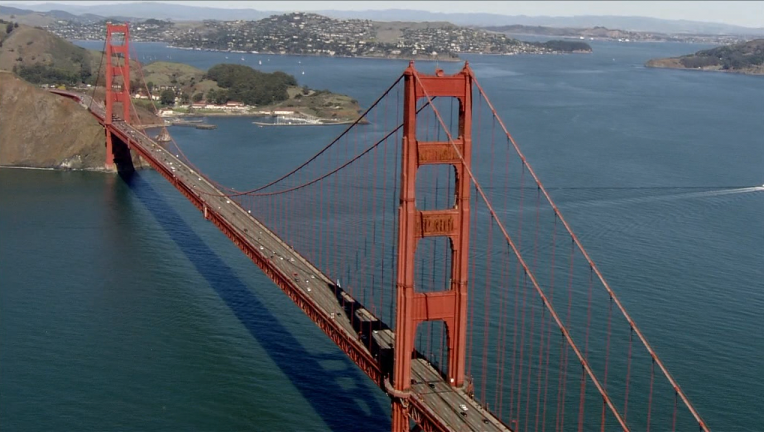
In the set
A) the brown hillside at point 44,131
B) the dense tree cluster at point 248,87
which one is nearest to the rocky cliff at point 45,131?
the brown hillside at point 44,131

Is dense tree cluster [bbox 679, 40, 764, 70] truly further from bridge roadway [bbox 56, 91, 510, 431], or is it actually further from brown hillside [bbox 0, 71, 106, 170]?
bridge roadway [bbox 56, 91, 510, 431]

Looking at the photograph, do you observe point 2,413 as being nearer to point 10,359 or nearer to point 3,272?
point 10,359

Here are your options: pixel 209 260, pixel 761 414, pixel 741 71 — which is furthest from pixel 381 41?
pixel 761 414

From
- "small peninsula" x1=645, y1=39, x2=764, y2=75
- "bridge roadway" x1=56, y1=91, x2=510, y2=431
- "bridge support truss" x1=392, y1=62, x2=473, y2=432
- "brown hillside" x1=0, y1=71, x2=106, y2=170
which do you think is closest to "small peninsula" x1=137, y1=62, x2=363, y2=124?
"brown hillside" x1=0, y1=71, x2=106, y2=170

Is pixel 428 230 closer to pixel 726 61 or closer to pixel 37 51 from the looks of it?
pixel 37 51

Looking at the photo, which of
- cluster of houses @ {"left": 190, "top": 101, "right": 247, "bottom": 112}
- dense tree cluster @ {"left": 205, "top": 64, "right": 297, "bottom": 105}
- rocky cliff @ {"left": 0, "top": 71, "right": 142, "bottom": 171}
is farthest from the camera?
dense tree cluster @ {"left": 205, "top": 64, "right": 297, "bottom": 105}

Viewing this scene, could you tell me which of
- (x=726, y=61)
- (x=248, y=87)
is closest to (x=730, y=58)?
(x=726, y=61)

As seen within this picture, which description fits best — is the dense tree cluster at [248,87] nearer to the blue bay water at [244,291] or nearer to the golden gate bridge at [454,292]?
the blue bay water at [244,291]
